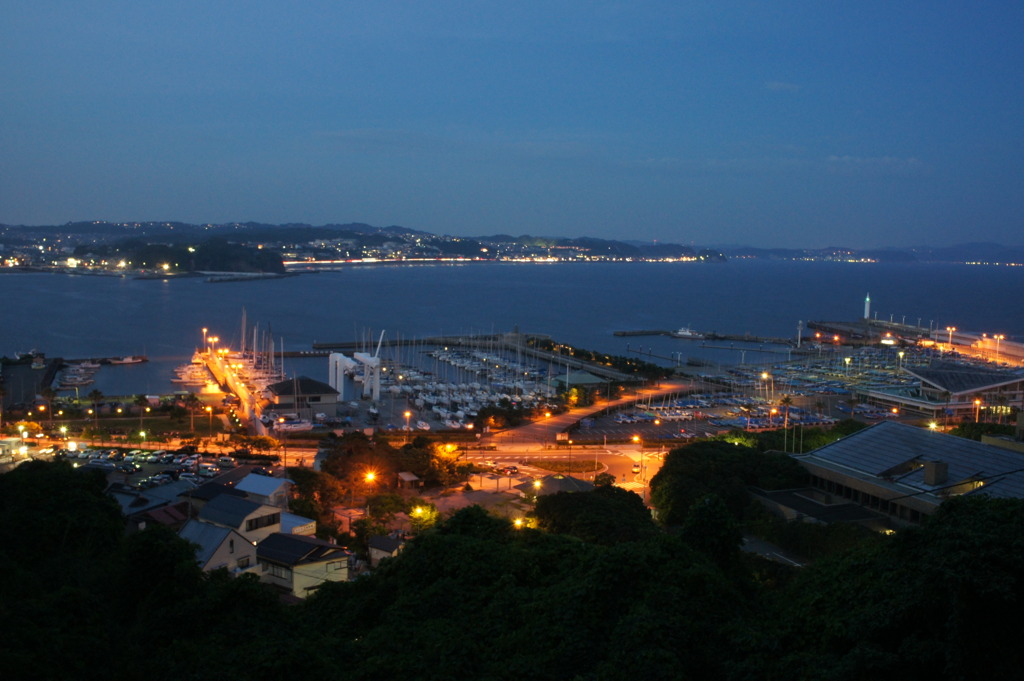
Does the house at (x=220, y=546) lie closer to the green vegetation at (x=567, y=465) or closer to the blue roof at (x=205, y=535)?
the blue roof at (x=205, y=535)

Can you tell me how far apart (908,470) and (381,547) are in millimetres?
4850

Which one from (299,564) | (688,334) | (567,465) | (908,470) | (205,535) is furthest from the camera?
(688,334)

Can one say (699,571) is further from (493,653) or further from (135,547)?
(135,547)

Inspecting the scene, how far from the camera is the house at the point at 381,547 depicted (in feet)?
18.8

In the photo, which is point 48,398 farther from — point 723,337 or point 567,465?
point 723,337

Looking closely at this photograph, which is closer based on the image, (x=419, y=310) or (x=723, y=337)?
(x=723, y=337)

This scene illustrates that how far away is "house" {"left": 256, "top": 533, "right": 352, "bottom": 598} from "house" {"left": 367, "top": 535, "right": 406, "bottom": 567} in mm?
328

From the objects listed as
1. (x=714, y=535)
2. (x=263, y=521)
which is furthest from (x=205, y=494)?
(x=714, y=535)

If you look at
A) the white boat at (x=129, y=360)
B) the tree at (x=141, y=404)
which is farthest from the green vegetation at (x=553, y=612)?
the white boat at (x=129, y=360)

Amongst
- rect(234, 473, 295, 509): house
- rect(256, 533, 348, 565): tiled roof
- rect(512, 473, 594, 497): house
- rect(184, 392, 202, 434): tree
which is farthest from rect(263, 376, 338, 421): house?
rect(256, 533, 348, 565): tiled roof

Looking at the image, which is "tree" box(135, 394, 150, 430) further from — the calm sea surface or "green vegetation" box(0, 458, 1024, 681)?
"green vegetation" box(0, 458, 1024, 681)

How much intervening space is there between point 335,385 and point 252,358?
12.9 feet

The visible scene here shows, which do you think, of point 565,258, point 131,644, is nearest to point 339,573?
point 131,644

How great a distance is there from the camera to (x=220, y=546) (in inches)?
210
